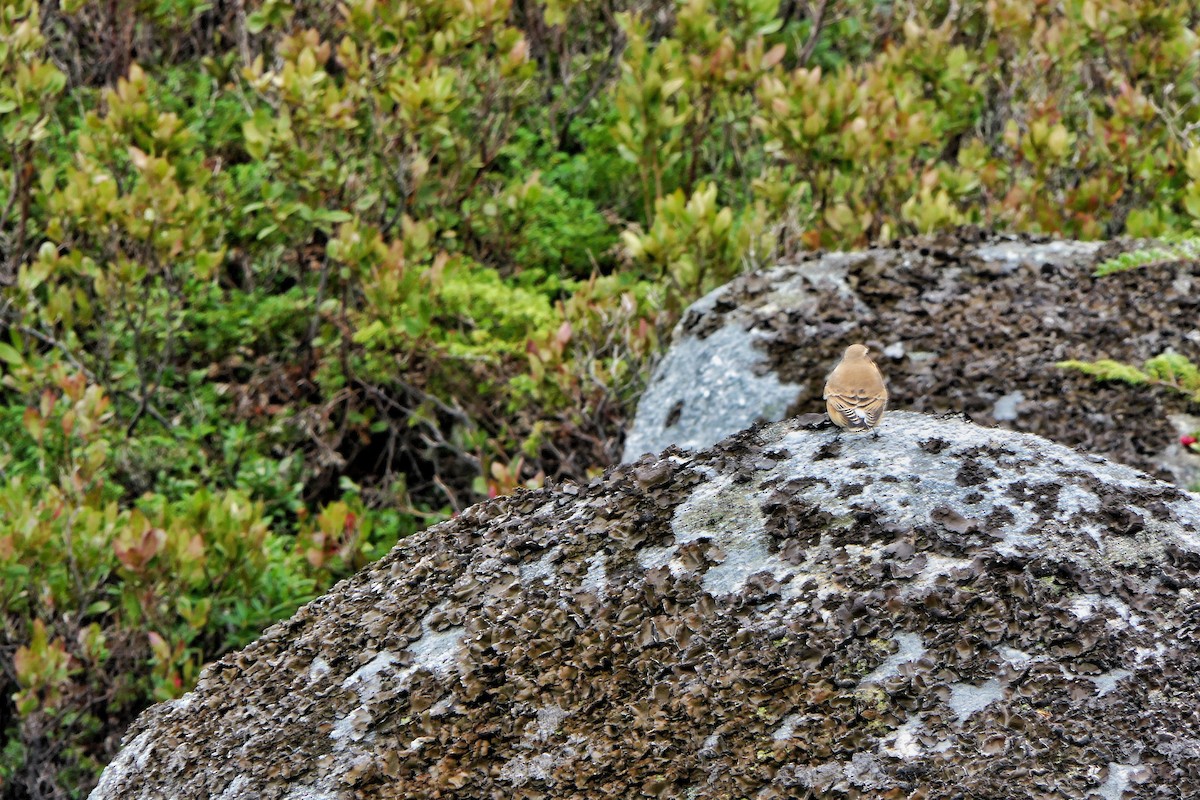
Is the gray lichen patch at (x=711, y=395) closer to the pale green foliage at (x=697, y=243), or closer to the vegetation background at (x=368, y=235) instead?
the vegetation background at (x=368, y=235)

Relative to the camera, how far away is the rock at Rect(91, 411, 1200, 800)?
2387 millimetres

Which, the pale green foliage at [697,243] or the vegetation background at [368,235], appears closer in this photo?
the vegetation background at [368,235]

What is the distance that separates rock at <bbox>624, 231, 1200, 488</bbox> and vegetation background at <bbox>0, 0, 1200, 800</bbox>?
0.72m

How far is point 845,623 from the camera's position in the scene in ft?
→ 8.41

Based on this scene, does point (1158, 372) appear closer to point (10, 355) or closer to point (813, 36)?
point (813, 36)

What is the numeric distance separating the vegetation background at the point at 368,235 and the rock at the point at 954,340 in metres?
0.72

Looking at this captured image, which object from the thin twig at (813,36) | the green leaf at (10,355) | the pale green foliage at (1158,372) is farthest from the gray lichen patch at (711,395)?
the thin twig at (813,36)

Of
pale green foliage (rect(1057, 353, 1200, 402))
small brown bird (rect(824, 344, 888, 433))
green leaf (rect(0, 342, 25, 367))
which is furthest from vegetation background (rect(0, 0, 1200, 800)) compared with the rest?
small brown bird (rect(824, 344, 888, 433))

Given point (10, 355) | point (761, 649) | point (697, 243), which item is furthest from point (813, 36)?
point (761, 649)

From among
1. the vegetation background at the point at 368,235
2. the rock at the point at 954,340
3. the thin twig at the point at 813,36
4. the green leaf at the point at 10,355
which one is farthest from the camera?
the thin twig at the point at 813,36

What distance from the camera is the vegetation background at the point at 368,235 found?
5680mm

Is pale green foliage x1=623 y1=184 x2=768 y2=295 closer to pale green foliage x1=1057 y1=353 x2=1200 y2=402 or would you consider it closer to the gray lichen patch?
the gray lichen patch

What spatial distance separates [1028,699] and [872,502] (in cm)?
59

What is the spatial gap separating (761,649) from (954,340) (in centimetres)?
302
